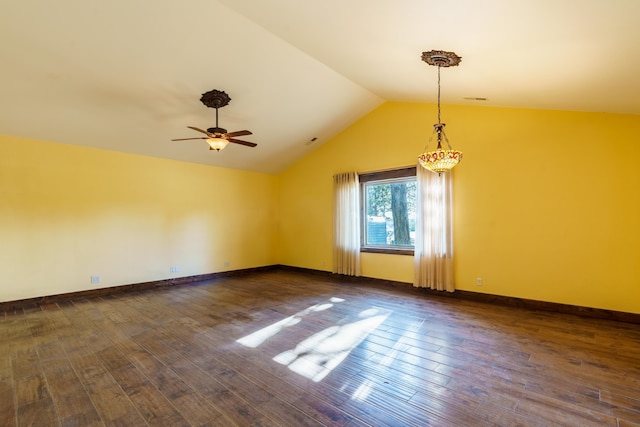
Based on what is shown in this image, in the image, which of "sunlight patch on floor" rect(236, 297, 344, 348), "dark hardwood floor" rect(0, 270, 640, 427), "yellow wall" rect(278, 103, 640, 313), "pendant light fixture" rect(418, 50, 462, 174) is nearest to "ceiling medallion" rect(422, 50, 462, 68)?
"pendant light fixture" rect(418, 50, 462, 174)

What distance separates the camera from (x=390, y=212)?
622 cm

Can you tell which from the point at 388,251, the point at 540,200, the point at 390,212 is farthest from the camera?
the point at 390,212

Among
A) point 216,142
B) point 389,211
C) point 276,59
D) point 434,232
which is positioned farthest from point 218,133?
point 434,232

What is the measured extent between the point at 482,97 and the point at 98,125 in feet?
19.9

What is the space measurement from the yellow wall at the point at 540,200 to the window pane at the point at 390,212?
17.5 inches

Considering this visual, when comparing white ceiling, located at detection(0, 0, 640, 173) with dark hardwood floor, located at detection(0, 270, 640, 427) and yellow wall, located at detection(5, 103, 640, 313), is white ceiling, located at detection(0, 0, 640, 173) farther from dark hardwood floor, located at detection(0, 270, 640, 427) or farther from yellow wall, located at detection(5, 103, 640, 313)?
dark hardwood floor, located at detection(0, 270, 640, 427)

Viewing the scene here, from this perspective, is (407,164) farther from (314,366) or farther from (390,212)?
(314,366)

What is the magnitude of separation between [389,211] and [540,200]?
263 cm

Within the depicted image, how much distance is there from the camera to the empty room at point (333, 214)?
2.29m

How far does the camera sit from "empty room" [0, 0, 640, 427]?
7.50 feet

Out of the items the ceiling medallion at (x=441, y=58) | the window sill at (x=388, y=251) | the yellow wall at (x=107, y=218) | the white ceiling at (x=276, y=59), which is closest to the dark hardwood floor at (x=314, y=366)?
the yellow wall at (x=107, y=218)

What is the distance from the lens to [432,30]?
8.96 feet

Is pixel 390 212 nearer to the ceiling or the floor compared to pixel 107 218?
nearer to the ceiling

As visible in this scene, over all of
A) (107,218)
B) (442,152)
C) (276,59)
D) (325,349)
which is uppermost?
(276,59)
